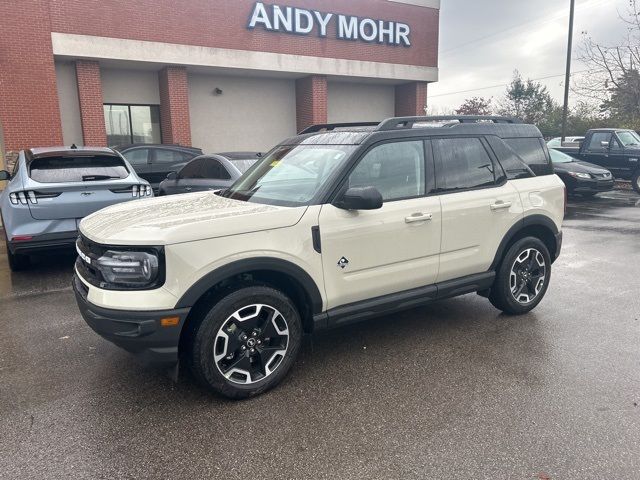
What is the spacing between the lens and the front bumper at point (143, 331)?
305 cm

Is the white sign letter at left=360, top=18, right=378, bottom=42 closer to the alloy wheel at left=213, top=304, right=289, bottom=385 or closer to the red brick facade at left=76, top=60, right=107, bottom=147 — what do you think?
the red brick facade at left=76, top=60, right=107, bottom=147

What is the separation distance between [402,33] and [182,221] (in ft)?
62.9

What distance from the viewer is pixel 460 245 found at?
4379mm

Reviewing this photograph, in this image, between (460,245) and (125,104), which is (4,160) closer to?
(125,104)

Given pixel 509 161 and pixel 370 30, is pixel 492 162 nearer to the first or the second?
pixel 509 161

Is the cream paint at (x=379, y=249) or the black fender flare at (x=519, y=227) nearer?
the cream paint at (x=379, y=249)

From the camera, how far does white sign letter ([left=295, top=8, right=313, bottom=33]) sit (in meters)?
17.8

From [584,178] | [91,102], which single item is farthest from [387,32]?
[91,102]

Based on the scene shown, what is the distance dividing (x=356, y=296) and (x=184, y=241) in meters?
1.40

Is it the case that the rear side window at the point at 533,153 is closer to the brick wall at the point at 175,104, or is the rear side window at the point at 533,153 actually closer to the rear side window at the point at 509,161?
the rear side window at the point at 509,161

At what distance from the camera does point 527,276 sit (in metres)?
4.97

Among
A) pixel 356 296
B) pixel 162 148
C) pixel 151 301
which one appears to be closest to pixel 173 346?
pixel 151 301

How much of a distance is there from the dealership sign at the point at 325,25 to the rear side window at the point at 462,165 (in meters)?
14.3

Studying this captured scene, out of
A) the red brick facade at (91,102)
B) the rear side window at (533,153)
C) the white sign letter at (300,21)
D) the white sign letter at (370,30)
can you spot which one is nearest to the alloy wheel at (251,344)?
the rear side window at (533,153)
